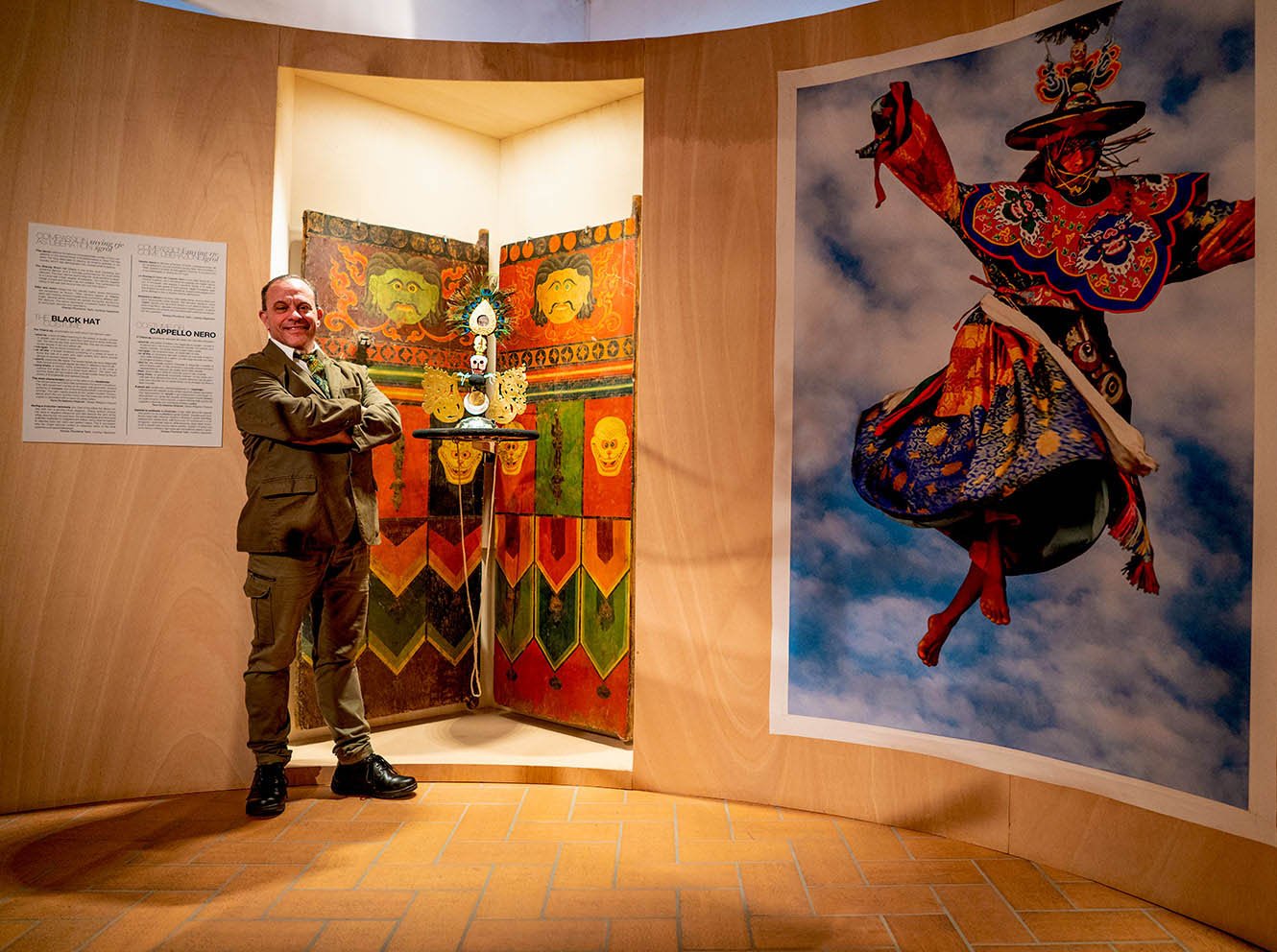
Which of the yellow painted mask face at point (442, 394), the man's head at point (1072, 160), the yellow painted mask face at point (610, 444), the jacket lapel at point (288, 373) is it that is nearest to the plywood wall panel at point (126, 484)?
the jacket lapel at point (288, 373)

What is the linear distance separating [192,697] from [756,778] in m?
2.12

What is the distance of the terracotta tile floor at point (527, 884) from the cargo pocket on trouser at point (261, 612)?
1.99 ft

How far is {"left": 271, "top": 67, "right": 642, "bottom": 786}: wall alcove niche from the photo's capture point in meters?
3.60

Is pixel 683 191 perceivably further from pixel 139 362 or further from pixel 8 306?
pixel 8 306

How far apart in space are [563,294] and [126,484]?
6.31ft

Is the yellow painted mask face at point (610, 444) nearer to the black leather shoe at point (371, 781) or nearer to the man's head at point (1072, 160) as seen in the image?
the black leather shoe at point (371, 781)

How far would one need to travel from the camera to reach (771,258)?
3.20 meters

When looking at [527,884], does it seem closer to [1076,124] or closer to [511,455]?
[511,455]

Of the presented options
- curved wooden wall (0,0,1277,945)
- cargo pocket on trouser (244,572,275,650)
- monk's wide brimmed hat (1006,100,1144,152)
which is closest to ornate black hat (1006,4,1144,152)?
monk's wide brimmed hat (1006,100,1144,152)

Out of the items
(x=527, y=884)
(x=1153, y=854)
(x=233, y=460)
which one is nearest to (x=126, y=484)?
(x=233, y=460)

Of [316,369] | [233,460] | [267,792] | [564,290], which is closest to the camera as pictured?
[267,792]

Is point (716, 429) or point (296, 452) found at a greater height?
point (716, 429)

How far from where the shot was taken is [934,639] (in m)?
2.93

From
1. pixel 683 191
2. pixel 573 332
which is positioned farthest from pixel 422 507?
pixel 683 191
